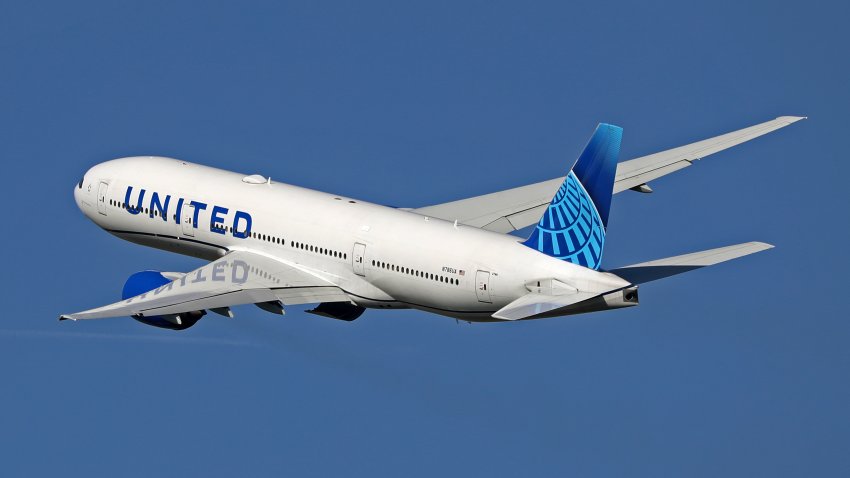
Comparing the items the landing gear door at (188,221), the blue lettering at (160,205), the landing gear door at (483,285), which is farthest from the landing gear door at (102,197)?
the landing gear door at (483,285)

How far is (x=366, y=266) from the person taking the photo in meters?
80.1

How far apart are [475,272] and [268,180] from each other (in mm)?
12849

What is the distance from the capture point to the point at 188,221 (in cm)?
8575

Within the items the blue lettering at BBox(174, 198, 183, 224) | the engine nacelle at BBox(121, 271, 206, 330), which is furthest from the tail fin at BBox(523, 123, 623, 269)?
the blue lettering at BBox(174, 198, 183, 224)

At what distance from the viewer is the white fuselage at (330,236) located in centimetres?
7681

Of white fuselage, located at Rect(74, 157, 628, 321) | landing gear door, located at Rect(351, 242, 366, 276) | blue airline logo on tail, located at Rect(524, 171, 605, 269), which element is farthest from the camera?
landing gear door, located at Rect(351, 242, 366, 276)

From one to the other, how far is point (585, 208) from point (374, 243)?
34.2 ft

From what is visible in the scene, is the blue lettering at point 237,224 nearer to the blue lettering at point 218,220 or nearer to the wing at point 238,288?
the blue lettering at point 218,220

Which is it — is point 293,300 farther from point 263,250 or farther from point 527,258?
point 527,258

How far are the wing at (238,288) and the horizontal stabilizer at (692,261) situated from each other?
14475mm

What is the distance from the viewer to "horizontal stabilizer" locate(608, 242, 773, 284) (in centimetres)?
6944

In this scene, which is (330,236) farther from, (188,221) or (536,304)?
(536,304)

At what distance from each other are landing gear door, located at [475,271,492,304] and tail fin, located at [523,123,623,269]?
6.98 ft

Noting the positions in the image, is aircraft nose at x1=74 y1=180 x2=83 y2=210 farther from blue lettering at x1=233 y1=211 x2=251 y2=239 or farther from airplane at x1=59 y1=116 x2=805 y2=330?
blue lettering at x1=233 y1=211 x2=251 y2=239
